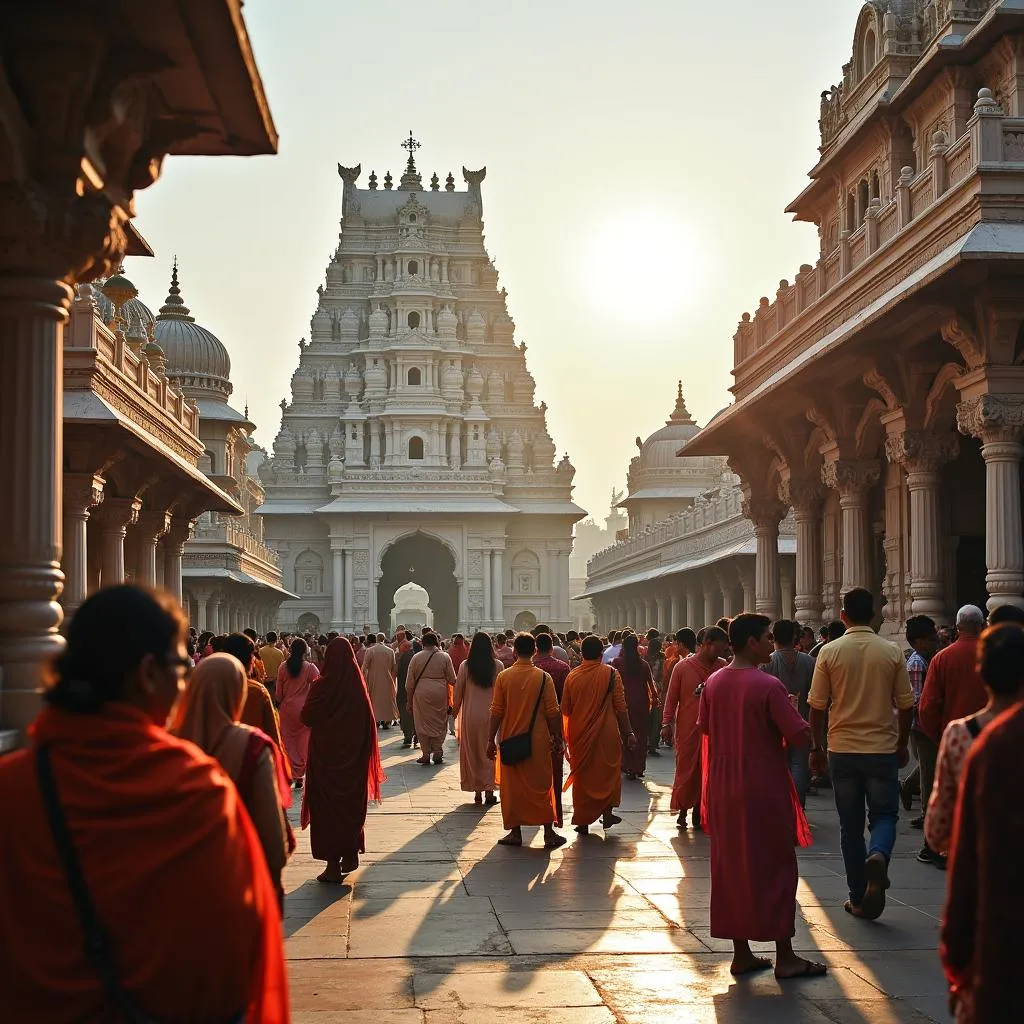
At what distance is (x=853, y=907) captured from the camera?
7469mm

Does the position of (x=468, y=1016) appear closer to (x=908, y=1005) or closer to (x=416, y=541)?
(x=908, y=1005)

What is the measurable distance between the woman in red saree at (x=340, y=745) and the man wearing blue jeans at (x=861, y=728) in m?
2.92

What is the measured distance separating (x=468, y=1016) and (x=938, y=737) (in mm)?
4114

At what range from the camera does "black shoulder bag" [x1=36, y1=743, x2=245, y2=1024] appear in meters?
2.69

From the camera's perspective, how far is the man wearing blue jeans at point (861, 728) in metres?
7.46

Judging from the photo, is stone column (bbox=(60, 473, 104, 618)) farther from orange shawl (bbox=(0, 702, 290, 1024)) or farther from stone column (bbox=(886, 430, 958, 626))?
orange shawl (bbox=(0, 702, 290, 1024))

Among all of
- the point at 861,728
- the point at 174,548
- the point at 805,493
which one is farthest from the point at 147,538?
the point at 861,728

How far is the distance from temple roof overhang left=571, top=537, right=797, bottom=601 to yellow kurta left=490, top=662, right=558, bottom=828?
14.8m

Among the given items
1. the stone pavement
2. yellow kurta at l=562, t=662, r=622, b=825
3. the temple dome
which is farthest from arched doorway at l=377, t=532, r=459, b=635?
the stone pavement

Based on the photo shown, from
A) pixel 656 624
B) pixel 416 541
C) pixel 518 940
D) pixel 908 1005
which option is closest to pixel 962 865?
pixel 908 1005

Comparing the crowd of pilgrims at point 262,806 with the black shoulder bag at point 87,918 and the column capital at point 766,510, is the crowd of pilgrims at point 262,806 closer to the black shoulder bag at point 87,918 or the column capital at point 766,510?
the black shoulder bag at point 87,918

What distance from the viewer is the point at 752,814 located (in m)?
6.30

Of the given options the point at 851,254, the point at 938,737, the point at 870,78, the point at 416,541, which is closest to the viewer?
the point at 938,737

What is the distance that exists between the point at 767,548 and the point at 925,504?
7768 millimetres
